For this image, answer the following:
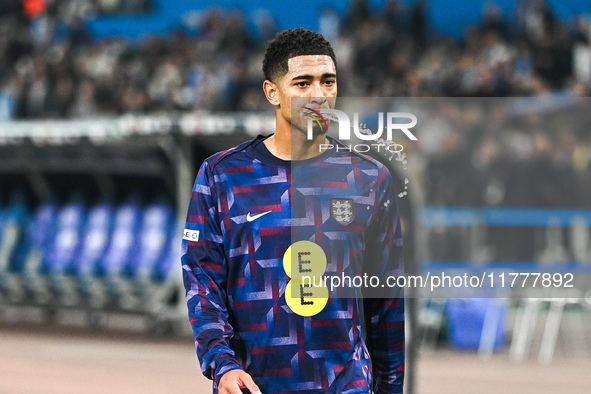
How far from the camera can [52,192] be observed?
11703 mm

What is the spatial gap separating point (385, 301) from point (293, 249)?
0.30 metres

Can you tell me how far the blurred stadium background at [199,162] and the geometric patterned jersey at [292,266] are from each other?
0.60 m

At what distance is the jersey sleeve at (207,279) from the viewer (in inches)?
96.0

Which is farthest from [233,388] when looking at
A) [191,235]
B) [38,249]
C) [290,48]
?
[38,249]

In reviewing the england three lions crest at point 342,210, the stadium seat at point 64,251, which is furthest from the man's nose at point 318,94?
the stadium seat at point 64,251

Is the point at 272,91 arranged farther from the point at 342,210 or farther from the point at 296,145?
the point at 342,210

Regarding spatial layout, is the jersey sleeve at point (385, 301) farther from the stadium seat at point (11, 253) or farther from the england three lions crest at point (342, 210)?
the stadium seat at point (11, 253)

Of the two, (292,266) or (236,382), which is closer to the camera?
(236,382)

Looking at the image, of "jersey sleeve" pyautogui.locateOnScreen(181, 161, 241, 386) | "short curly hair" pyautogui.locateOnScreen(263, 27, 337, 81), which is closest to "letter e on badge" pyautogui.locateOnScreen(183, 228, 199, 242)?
"jersey sleeve" pyautogui.locateOnScreen(181, 161, 241, 386)

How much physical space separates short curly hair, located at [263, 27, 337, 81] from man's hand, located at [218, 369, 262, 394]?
803mm

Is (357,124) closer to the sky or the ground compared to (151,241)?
closer to the sky

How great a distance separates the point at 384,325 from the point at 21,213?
32.3ft

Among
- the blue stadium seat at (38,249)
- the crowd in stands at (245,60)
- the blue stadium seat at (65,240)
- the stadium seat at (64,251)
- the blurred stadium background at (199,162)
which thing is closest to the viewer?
the blurred stadium background at (199,162)

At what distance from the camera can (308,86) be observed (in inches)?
100
